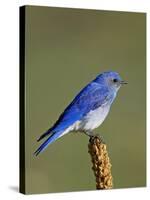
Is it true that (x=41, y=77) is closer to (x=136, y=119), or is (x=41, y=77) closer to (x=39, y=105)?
(x=39, y=105)

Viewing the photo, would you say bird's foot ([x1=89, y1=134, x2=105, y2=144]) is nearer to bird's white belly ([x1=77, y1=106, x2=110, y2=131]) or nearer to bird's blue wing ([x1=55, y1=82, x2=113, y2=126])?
bird's white belly ([x1=77, y1=106, x2=110, y2=131])

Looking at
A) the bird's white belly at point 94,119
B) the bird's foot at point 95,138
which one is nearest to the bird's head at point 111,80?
the bird's white belly at point 94,119

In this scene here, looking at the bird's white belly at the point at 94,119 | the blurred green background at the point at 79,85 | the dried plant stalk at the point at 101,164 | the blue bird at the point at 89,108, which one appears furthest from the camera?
the bird's white belly at the point at 94,119

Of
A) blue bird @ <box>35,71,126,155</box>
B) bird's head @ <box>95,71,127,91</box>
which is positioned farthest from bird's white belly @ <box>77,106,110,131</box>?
bird's head @ <box>95,71,127,91</box>

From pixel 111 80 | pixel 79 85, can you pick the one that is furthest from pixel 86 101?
pixel 111 80

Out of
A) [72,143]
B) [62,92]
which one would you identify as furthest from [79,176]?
[62,92]

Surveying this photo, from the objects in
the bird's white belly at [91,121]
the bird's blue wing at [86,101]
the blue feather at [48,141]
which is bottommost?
the blue feather at [48,141]

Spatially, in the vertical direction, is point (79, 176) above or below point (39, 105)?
below

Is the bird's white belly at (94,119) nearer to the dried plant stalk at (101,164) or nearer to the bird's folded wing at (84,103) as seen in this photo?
the bird's folded wing at (84,103)
